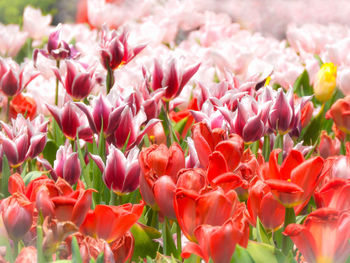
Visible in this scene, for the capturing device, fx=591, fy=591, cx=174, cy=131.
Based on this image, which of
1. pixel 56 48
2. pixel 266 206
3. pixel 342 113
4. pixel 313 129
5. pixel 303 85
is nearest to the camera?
pixel 266 206

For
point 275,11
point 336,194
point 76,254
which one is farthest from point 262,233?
point 275,11

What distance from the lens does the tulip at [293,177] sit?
3.11 ft

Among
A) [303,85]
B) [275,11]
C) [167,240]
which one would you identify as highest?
[167,240]

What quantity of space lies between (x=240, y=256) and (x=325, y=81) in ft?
4.47

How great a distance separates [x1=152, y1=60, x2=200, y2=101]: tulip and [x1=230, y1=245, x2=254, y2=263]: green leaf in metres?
0.87

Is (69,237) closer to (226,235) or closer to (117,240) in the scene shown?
(117,240)

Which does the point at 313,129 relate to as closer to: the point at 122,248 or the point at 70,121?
the point at 70,121

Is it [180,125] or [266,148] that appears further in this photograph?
[180,125]

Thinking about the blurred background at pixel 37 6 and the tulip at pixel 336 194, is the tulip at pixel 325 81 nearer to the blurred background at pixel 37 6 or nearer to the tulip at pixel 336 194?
the tulip at pixel 336 194

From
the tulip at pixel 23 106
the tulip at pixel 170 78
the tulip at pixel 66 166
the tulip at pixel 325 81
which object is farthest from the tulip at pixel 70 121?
the tulip at pixel 325 81

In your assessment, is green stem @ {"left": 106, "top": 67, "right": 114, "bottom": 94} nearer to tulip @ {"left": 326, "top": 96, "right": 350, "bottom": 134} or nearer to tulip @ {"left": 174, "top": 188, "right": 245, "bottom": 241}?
tulip @ {"left": 326, "top": 96, "right": 350, "bottom": 134}

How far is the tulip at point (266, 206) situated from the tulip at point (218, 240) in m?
0.14

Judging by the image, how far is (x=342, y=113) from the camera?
5.95 feet

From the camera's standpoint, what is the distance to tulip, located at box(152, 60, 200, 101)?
1725 mm
